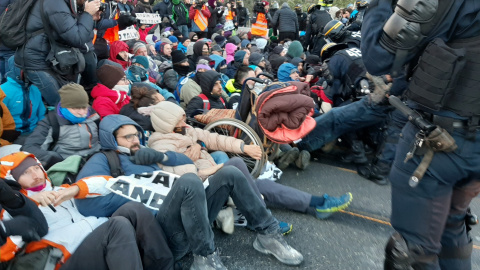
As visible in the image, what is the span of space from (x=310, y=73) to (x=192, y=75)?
170 centimetres

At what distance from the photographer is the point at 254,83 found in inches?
144

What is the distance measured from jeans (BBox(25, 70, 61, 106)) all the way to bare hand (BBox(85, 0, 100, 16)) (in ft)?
2.29

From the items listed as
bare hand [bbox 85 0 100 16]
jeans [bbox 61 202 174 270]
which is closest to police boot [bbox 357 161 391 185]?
jeans [bbox 61 202 174 270]

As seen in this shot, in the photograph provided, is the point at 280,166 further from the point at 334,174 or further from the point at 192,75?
the point at 192,75

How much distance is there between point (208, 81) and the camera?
4.42 meters

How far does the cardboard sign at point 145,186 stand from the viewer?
7.49ft

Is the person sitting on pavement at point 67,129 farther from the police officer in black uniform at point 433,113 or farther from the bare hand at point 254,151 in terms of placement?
the police officer in black uniform at point 433,113

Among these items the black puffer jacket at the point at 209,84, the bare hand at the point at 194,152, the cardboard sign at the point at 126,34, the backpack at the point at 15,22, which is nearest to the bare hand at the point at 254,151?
the bare hand at the point at 194,152

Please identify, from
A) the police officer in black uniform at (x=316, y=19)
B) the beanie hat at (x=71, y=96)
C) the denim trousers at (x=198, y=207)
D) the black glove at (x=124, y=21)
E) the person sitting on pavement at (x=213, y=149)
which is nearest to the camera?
the denim trousers at (x=198, y=207)

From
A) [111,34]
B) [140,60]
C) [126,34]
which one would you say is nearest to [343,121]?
[140,60]

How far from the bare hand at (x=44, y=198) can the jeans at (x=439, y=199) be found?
1.78m

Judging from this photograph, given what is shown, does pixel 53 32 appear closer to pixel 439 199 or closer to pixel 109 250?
pixel 109 250

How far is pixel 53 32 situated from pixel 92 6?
0.44 m

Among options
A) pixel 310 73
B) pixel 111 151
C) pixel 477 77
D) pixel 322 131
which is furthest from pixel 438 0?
pixel 310 73
